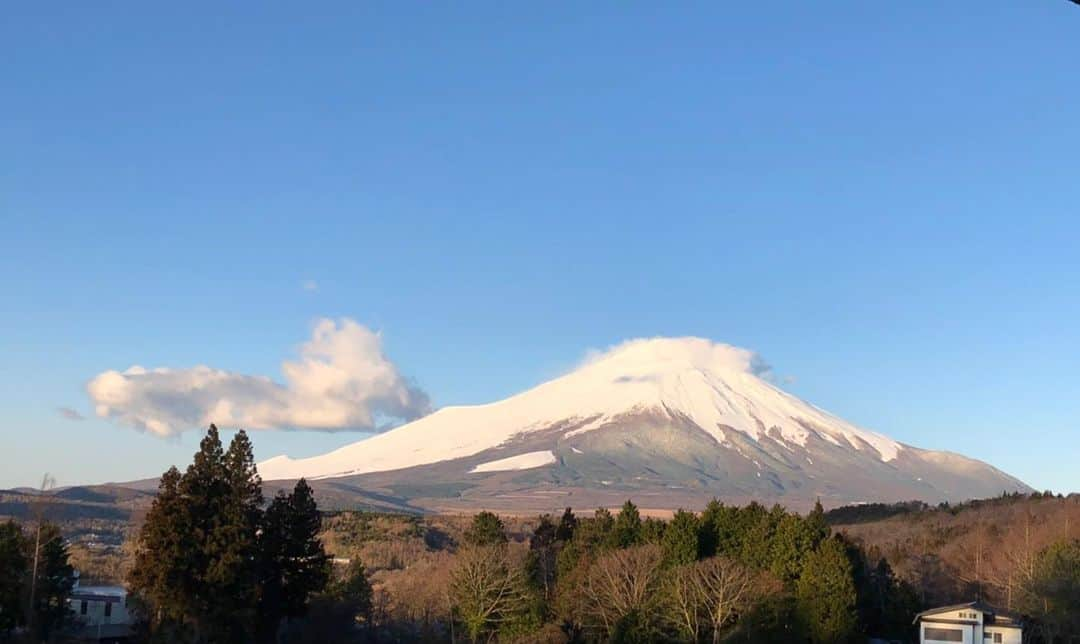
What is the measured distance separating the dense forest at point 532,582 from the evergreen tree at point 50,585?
11cm

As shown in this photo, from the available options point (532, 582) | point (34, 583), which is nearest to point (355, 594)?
point (532, 582)

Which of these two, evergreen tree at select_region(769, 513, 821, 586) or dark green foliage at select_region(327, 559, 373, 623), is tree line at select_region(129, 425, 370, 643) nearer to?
dark green foliage at select_region(327, 559, 373, 623)

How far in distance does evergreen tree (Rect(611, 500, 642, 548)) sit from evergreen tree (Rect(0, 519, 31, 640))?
22932 mm

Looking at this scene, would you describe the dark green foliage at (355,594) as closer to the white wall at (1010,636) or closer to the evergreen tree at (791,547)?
the evergreen tree at (791,547)

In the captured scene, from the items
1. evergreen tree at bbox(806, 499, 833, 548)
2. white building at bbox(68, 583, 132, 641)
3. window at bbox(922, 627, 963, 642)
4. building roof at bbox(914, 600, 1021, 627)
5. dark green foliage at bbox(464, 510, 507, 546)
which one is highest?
evergreen tree at bbox(806, 499, 833, 548)

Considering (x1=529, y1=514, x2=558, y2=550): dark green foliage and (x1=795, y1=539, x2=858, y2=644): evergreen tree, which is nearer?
(x1=795, y1=539, x2=858, y2=644): evergreen tree

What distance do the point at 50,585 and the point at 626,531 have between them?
2274cm

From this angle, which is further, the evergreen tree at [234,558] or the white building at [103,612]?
the white building at [103,612]

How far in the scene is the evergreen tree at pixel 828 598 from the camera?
43.3 meters

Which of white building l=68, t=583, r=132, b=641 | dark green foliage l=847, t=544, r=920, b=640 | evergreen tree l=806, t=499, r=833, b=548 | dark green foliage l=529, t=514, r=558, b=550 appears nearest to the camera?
white building l=68, t=583, r=132, b=641

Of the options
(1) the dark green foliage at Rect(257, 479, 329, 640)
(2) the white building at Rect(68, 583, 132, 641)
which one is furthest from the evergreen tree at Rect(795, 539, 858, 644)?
(2) the white building at Rect(68, 583, 132, 641)

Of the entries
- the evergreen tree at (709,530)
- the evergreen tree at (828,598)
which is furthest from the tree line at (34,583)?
the evergreen tree at (828,598)

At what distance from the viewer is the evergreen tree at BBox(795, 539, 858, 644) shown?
43344 millimetres

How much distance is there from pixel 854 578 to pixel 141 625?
2689 centimetres
